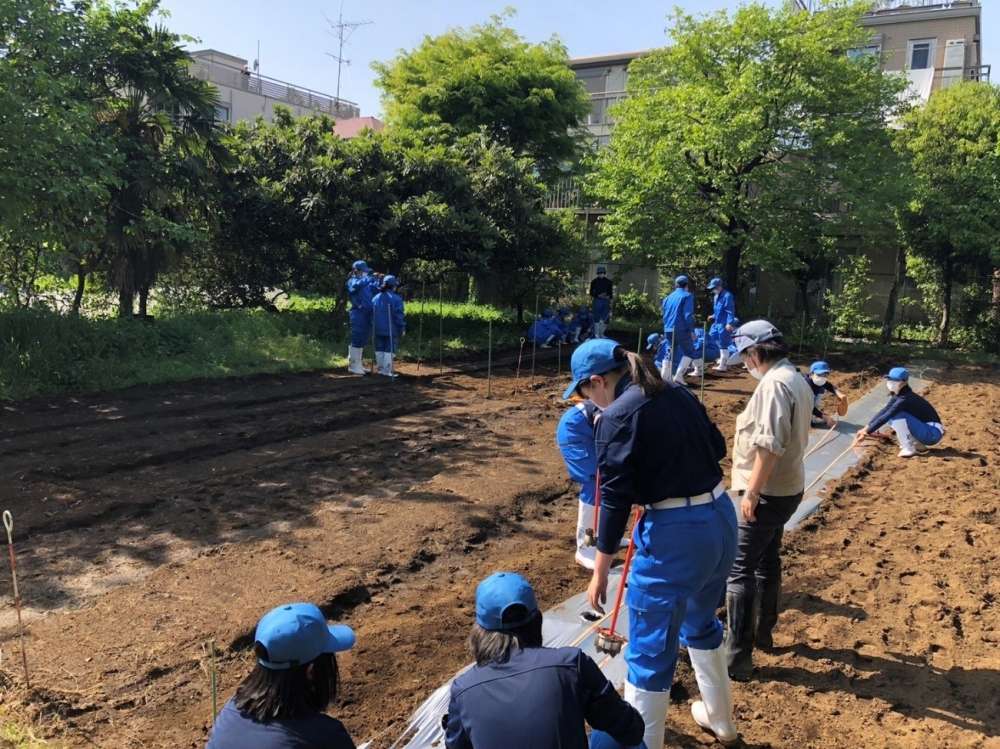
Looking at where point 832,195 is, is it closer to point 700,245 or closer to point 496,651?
point 700,245

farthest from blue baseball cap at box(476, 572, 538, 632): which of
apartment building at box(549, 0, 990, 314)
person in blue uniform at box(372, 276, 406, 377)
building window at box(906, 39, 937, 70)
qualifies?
building window at box(906, 39, 937, 70)

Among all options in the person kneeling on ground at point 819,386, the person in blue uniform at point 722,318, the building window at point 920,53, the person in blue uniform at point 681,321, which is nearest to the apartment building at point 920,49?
the building window at point 920,53

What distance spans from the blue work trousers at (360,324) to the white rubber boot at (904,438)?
8100 millimetres

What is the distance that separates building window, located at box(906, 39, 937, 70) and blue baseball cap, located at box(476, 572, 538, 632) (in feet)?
105

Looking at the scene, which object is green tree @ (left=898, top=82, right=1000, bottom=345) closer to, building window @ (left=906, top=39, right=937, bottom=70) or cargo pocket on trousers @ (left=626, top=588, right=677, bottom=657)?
building window @ (left=906, top=39, right=937, bottom=70)

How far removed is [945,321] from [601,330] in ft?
31.0

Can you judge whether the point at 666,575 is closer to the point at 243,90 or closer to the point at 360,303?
the point at 360,303

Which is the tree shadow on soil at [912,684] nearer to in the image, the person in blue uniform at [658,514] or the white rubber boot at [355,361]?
the person in blue uniform at [658,514]

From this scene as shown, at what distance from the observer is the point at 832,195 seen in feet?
52.7

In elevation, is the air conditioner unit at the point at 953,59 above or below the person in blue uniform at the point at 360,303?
above

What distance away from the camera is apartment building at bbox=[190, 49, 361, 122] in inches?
1281

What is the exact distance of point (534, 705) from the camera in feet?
6.43

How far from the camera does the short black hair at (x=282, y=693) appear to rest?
1.92 m

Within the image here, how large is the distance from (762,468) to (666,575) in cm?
90
